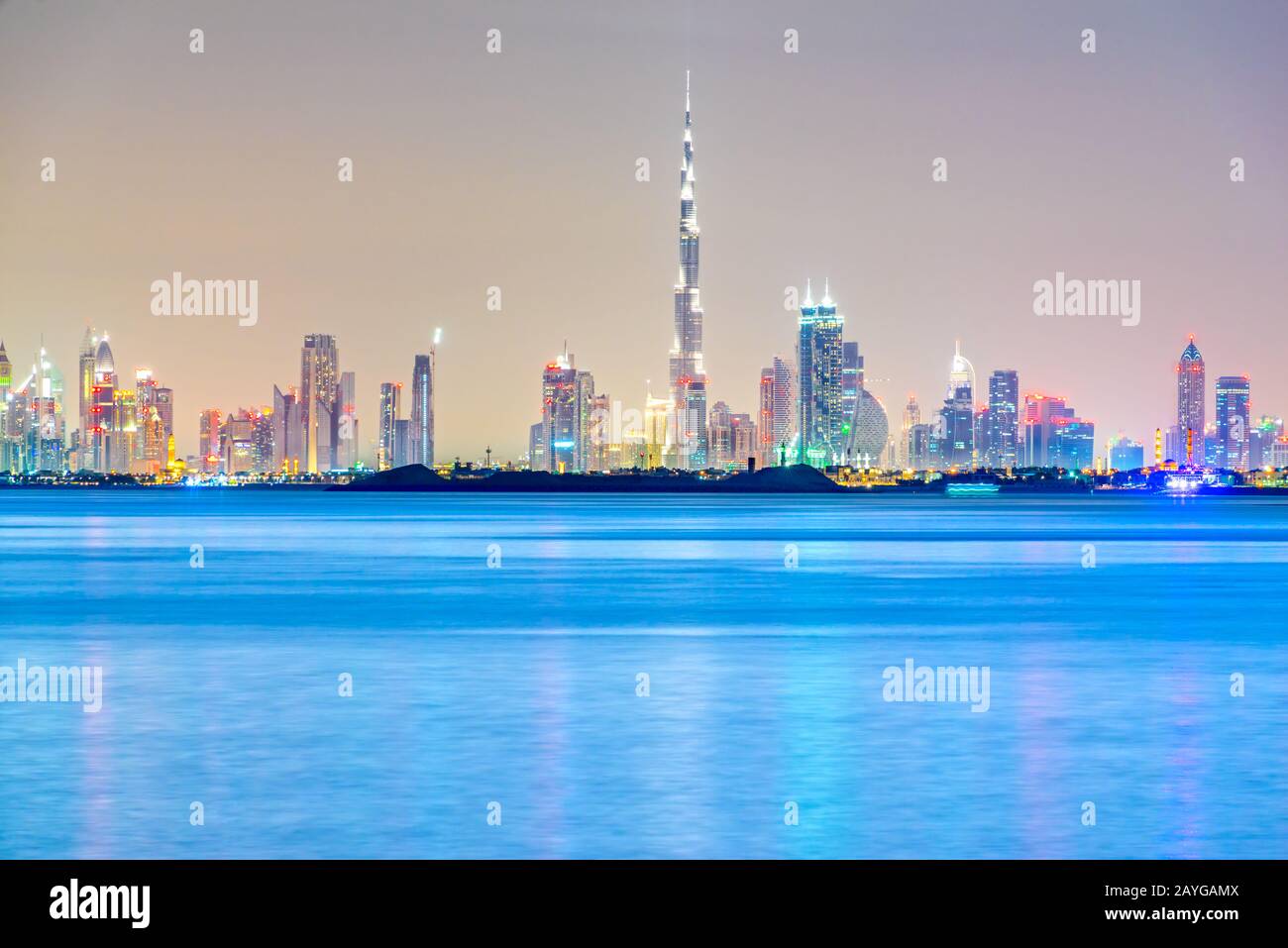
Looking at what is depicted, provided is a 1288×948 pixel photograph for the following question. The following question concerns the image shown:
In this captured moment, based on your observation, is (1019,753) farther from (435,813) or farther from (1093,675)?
(1093,675)

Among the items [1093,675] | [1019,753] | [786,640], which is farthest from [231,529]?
[1019,753]

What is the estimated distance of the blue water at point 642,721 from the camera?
50.1 feet

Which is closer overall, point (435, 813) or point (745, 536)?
point (435, 813)

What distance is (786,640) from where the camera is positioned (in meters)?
33.7

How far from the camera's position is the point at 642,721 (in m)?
Result: 22.3

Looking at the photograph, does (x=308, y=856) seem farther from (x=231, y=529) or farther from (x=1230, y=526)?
(x=1230, y=526)

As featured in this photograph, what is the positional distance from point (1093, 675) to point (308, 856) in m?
16.9

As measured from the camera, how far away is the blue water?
15.3 m

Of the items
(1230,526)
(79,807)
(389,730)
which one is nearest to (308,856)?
(79,807)

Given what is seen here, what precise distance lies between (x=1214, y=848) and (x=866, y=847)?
2930 mm

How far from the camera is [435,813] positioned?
15961 millimetres

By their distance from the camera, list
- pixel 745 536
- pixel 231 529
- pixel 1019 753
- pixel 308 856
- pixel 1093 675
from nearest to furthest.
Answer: pixel 308 856, pixel 1019 753, pixel 1093 675, pixel 745 536, pixel 231 529
